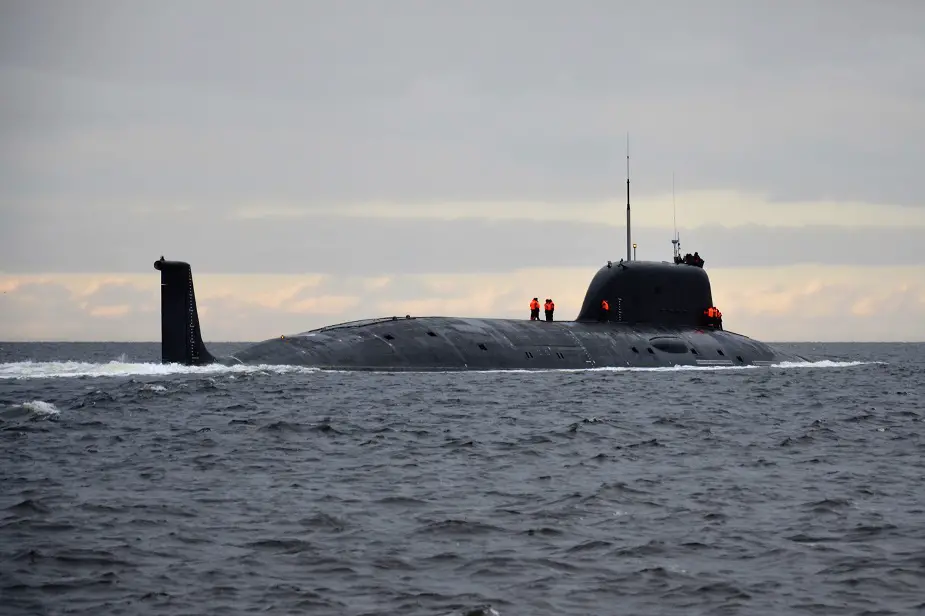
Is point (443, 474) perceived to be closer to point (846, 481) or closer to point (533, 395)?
point (846, 481)

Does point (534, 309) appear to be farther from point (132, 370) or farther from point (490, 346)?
point (132, 370)

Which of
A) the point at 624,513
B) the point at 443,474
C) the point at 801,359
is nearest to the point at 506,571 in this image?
the point at 624,513

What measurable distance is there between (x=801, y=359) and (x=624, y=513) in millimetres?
47530

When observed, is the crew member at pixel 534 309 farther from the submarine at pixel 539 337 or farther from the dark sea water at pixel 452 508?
the dark sea water at pixel 452 508

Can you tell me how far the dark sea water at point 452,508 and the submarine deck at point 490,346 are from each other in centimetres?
899

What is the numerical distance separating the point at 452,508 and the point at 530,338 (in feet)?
95.5

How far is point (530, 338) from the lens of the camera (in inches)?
1764

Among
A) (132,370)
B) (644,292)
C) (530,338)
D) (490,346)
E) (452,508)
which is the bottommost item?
(452,508)

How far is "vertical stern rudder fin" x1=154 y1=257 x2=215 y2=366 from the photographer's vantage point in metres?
33.8

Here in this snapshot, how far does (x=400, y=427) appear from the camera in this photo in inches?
989

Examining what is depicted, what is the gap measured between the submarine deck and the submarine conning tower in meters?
0.54

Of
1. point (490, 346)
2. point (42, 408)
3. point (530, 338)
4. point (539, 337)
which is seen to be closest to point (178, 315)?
point (42, 408)

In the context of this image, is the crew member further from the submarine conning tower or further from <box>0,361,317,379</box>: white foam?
<box>0,361,317,379</box>: white foam

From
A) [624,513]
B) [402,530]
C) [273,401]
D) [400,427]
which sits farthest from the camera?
[273,401]
